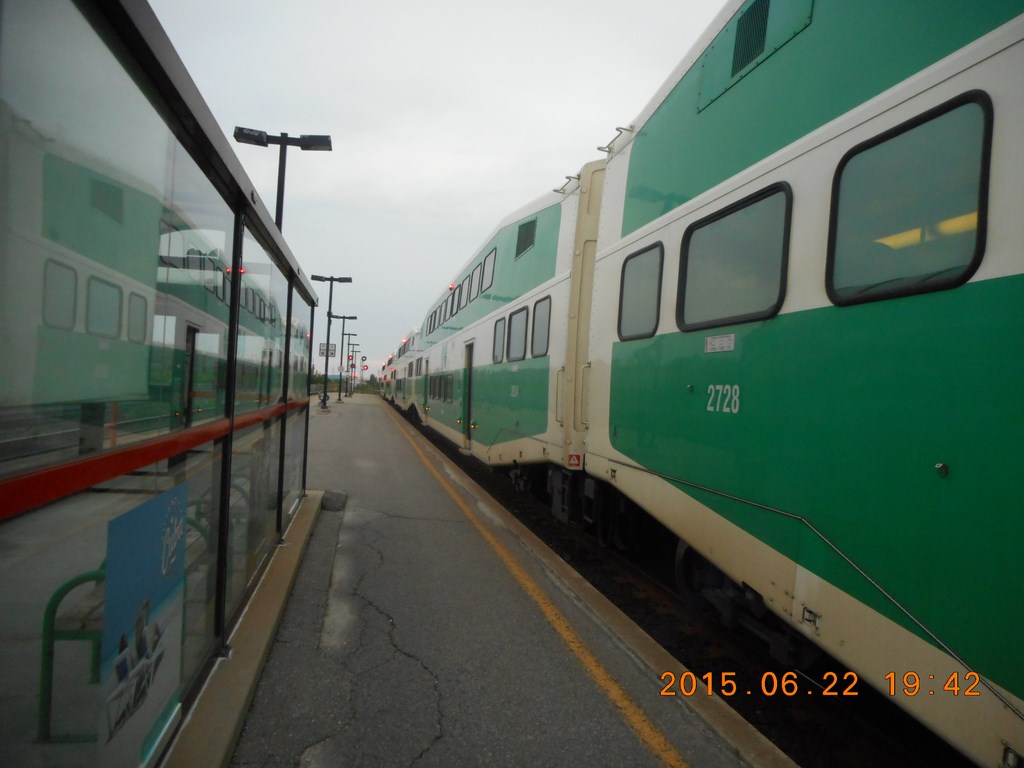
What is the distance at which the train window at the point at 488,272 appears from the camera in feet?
32.4

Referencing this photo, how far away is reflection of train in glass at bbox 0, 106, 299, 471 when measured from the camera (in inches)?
54.2

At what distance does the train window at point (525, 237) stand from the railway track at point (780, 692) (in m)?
4.04

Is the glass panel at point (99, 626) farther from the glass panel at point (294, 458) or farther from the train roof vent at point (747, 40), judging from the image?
the train roof vent at point (747, 40)

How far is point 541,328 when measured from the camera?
22.9 feet

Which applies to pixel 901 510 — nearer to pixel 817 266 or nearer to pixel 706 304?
pixel 817 266

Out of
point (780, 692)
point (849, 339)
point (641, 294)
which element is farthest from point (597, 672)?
point (641, 294)

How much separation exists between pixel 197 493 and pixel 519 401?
5.11 m

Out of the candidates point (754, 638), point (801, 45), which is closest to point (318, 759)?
point (754, 638)

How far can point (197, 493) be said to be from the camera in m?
2.75

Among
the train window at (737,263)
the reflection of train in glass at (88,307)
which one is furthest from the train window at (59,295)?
the train window at (737,263)

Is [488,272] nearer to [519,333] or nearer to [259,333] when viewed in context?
[519,333]

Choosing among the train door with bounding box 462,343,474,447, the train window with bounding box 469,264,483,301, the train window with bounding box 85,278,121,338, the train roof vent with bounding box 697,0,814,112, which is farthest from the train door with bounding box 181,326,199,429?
the train window with bounding box 469,264,483,301

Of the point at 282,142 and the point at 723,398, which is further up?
the point at 282,142

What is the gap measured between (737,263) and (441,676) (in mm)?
2789
